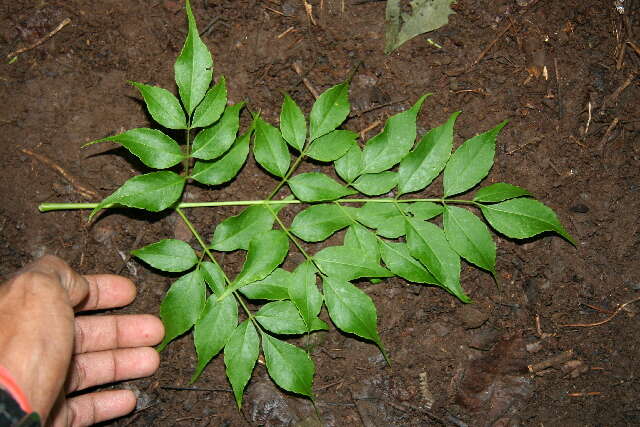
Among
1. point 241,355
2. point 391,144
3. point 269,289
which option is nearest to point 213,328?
point 241,355

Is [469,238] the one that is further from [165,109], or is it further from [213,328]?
[165,109]

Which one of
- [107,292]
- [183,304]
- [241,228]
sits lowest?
[107,292]

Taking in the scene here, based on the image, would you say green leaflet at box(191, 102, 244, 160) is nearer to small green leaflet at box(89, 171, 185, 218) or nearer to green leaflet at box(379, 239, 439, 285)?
small green leaflet at box(89, 171, 185, 218)

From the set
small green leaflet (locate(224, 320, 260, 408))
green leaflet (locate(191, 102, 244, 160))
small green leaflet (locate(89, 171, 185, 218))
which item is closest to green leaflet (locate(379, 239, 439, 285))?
small green leaflet (locate(224, 320, 260, 408))

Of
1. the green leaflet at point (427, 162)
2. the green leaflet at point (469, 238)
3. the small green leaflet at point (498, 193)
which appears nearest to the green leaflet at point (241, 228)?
the green leaflet at point (427, 162)

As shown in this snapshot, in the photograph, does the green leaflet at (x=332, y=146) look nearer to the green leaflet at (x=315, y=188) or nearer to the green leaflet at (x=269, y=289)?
the green leaflet at (x=315, y=188)

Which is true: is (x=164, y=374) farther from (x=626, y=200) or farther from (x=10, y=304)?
(x=626, y=200)

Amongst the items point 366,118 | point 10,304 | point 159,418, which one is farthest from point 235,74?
point 159,418
